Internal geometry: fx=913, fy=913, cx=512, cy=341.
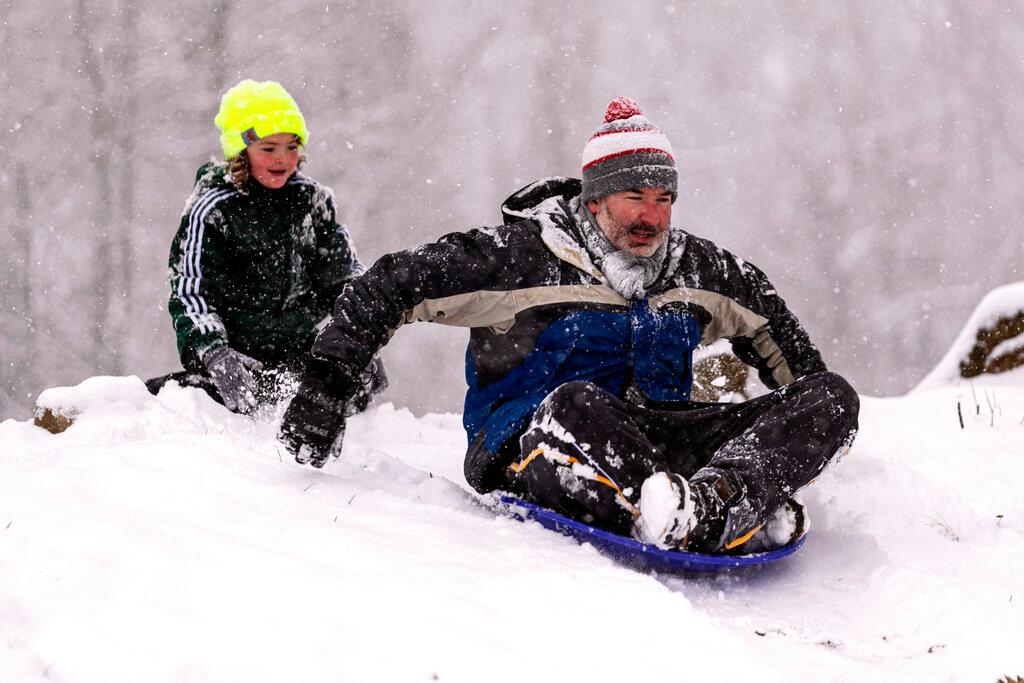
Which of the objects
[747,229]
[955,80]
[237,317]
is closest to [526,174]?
[747,229]

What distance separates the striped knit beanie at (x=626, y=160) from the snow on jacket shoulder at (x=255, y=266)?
2.08m

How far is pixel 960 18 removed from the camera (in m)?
20.0

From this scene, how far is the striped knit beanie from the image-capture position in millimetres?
2914

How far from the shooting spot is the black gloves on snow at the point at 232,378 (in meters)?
4.19

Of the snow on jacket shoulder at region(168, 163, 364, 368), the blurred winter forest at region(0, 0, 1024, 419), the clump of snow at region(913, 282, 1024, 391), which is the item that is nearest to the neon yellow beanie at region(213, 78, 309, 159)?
the snow on jacket shoulder at region(168, 163, 364, 368)

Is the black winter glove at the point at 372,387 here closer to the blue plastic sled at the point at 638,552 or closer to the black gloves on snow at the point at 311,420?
the black gloves on snow at the point at 311,420

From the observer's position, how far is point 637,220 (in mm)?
2840

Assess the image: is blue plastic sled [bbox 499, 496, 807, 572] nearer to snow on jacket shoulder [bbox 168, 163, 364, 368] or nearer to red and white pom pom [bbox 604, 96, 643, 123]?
red and white pom pom [bbox 604, 96, 643, 123]

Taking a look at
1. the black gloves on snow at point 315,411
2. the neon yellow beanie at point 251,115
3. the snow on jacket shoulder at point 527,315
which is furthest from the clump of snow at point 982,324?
the neon yellow beanie at point 251,115

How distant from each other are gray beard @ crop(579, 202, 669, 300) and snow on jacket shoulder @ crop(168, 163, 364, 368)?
6.98ft

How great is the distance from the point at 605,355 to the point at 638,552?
71cm

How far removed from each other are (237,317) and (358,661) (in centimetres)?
349

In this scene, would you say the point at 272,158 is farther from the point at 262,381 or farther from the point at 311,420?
the point at 311,420

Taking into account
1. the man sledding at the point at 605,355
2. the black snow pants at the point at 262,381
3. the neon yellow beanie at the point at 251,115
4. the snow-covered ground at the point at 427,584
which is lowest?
the snow-covered ground at the point at 427,584
